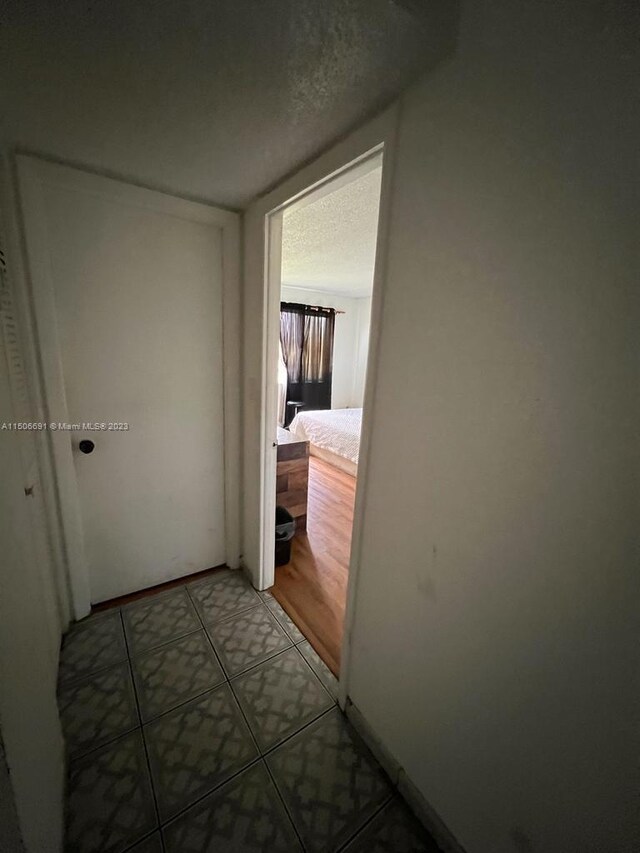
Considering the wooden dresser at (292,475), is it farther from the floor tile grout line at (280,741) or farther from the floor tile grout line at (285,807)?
the floor tile grout line at (285,807)

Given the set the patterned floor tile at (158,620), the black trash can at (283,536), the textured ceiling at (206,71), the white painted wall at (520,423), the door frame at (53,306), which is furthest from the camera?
the black trash can at (283,536)

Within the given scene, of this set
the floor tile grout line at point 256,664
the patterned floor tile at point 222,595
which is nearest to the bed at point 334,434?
the patterned floor tile at point 222,595

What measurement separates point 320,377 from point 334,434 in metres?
1.83

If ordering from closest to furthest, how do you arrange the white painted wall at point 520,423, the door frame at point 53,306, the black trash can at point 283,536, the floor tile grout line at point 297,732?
the white painted wall at point 520,423 < the floor tile grout line at point 297,732 < the door frame at point 53,306 < the black trash can at point 283,536

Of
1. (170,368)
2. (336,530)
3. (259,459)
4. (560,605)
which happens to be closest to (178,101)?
(170,368)

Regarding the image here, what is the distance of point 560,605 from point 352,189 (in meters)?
1.92

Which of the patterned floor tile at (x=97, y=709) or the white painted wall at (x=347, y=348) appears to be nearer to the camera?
the patterned floor tile at (x=97, y=709)

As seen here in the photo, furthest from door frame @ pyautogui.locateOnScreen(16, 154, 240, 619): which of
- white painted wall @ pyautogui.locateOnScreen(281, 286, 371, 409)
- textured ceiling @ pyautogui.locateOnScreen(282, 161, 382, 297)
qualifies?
white painted wall @ pyautogui.locateOnScreen(281, 286, 371, 409)

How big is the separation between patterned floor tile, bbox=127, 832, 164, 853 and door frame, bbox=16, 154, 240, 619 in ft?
3.55

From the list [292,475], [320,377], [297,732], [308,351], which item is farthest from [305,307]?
[297,732]

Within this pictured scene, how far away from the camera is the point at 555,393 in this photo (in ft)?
2.14

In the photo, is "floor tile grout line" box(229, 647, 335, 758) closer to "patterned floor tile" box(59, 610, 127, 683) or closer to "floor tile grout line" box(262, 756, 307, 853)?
"floor tile grout line" box(262, 756, 307, 853)

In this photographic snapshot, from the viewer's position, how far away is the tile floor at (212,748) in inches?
38.7

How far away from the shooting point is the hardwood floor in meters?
1.72
